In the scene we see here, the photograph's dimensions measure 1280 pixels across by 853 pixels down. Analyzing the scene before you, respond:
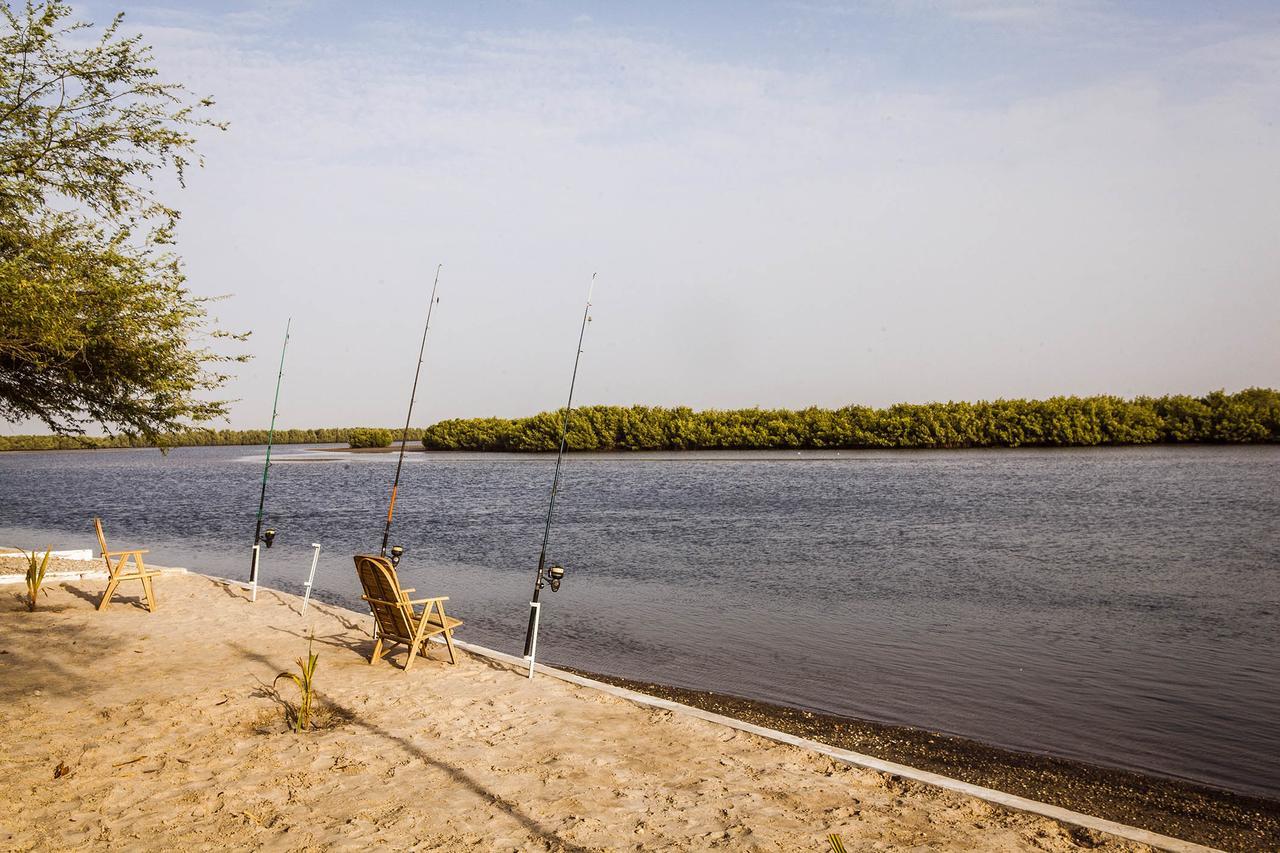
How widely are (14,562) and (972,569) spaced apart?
794 inches

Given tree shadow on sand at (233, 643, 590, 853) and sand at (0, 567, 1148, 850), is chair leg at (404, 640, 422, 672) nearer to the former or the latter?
sand at (0, 567, 1148, 850)

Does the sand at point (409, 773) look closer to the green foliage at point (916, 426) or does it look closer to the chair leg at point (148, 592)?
the chair leg at point (148, 592)

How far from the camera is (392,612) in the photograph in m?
9.19

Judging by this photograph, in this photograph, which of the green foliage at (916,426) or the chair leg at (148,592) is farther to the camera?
the green foliage at (916,426)

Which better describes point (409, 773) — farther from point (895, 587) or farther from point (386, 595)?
point (895, 587)

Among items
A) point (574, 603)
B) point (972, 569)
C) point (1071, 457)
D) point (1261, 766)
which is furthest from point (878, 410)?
point (1261, 766)

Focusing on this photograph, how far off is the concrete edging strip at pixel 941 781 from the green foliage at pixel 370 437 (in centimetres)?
15110

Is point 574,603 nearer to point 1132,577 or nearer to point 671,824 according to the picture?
point 671,824

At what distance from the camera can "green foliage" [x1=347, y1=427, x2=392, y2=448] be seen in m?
153

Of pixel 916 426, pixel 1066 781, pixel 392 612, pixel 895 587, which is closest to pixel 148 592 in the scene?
pixel 392 612

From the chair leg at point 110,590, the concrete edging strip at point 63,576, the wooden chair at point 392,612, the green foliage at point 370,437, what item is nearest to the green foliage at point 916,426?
the green foliage at point 370,437

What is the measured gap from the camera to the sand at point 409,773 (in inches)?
210

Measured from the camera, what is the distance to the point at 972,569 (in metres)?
20.0

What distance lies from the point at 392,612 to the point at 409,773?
305 cm
